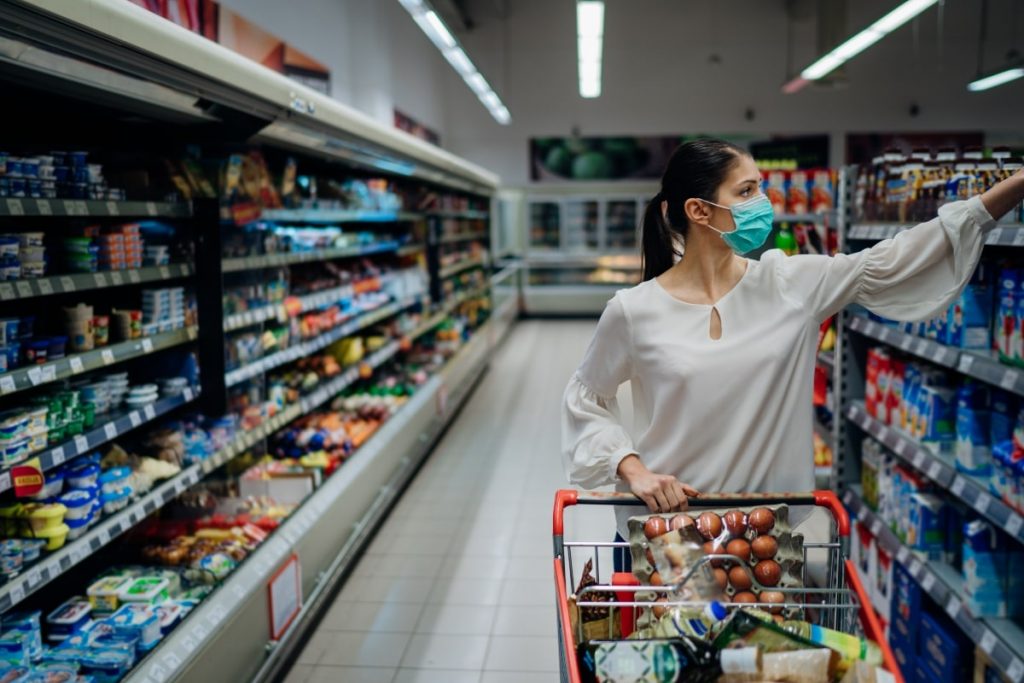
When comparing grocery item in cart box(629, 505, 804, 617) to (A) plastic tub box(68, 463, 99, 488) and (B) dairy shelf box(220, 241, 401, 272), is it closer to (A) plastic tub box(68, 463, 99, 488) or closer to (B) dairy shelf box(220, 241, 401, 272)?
(A) plastic tub box(68, 463, 99, 488)

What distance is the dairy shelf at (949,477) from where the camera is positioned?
237 centimetres

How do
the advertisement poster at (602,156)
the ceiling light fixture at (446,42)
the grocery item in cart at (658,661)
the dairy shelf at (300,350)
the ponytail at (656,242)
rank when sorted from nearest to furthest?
1. the grocery item in cart at (658,661)
2. the ponytail at (656,242)
3. the dairy shelf at (300,350)
4. the ceiling light fixture at (446,42)
5. the advertisement poster at (602,156)

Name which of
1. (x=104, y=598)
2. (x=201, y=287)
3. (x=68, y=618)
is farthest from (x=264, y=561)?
(x=201, y=287)

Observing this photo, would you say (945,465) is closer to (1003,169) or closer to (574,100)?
(1003,169)

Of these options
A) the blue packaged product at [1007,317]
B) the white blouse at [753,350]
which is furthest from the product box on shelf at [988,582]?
the white blouse at [753,350]

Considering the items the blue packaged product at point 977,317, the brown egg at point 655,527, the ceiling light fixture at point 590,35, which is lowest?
the brown egg at point 655,527

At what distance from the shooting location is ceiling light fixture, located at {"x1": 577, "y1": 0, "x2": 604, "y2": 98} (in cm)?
650

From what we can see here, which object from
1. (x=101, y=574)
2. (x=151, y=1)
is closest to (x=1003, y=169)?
(x=101, y=574)

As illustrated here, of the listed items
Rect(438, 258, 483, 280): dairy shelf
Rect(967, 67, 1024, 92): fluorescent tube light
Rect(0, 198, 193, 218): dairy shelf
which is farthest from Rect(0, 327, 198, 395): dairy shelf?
Rect(967, 67, 1024, 92): fluorescent tube light

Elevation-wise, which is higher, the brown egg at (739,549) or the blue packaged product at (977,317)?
the blue packaged product at (977,317)

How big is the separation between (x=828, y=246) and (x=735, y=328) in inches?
98.9

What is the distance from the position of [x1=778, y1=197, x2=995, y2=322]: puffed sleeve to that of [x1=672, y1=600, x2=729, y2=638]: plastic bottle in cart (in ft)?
2.26

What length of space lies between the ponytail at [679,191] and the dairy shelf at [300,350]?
7.08 feet

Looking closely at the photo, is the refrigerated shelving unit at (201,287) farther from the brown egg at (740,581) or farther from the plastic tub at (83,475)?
the brown egg at (740,581)
